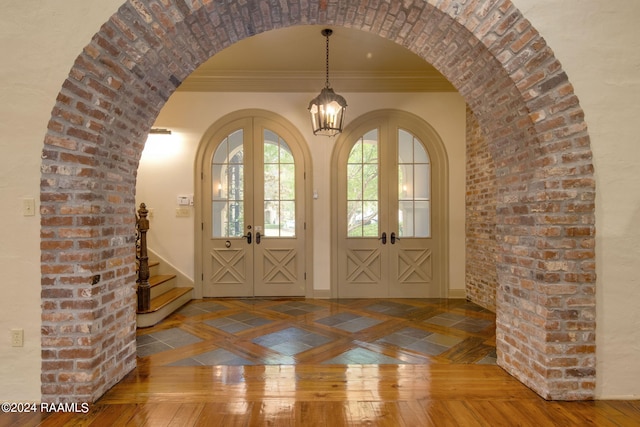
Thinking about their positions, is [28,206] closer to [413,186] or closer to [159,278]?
[159,278]

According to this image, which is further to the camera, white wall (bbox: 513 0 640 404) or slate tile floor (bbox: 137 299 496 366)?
slate tile floor (bbox: 137 299 496 366)

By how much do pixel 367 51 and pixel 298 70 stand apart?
3.42 feet

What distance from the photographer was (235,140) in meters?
5.03

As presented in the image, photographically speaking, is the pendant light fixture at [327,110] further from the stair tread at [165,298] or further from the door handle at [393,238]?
the stair tread at [165,298]

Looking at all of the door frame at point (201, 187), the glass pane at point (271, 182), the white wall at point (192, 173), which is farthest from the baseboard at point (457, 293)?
the glass pane at point (271, 182)

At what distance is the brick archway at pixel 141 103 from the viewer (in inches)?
82.5


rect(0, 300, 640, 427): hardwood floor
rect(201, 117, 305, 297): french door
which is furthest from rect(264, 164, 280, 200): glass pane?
rect(0, 300, 640, 427): hardwood floor

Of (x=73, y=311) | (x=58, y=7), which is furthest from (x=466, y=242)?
(x=58, y=7)

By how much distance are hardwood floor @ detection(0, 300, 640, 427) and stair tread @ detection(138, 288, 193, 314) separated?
29cm

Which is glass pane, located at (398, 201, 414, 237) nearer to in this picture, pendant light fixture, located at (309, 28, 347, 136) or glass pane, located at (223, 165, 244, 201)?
pendant light fixture, located at (309, 28, 347, 136)

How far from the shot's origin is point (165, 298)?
425 cm

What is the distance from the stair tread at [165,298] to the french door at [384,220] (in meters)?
2.20

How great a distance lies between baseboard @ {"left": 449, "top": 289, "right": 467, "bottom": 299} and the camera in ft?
16.2

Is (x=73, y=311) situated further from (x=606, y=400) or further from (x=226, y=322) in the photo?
(x=606, y=400)
